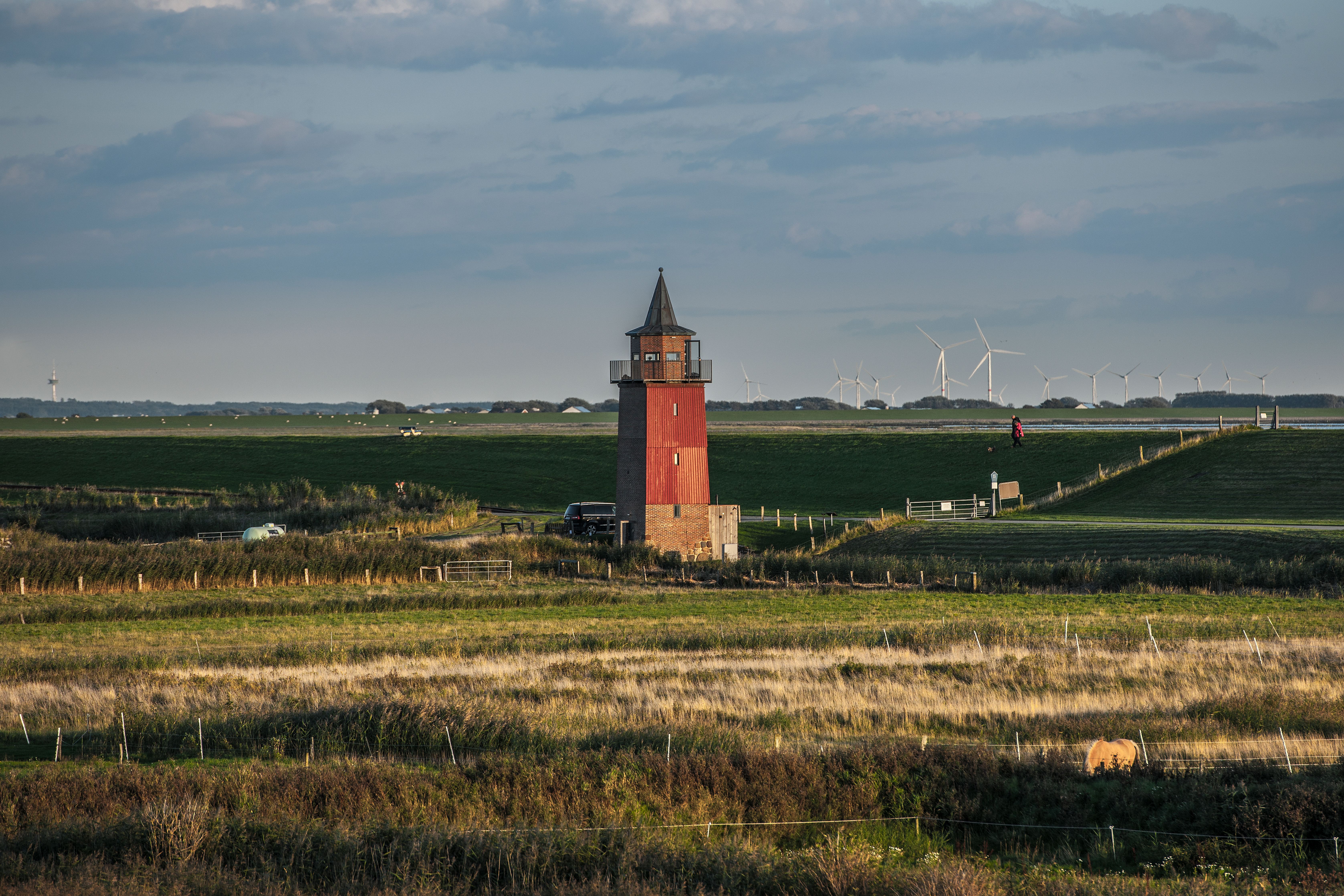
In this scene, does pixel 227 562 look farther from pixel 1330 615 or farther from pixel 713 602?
pixel 1330 615

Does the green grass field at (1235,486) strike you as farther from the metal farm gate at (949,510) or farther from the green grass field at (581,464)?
the green grass field at (581,464)

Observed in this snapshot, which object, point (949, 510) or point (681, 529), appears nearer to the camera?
point (681, 529)

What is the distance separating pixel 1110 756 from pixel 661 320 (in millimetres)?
39490

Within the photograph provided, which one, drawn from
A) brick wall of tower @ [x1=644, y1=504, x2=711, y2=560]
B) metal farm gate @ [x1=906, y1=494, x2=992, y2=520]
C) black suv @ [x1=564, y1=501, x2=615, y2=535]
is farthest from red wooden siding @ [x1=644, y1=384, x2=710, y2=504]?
metal farm gate @ [x1=906, y1=494, x2=992, y2=520]

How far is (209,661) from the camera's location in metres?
27.2

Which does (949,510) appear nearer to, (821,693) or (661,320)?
(661,320)

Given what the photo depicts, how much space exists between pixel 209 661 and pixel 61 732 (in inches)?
364

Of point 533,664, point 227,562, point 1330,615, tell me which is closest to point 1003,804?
point 533,664

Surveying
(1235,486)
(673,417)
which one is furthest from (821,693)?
(1235,486)

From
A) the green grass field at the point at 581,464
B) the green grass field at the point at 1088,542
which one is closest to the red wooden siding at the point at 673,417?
the green grass field at the point at 1088,542

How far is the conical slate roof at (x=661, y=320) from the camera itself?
5262 centimetres

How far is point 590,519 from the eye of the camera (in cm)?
5581

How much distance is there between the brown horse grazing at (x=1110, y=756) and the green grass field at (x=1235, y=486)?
39.3 metres

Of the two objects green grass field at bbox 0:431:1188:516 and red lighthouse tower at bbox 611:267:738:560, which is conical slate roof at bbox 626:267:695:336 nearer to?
red lighthouse tower at bbox 611:267:738:560
